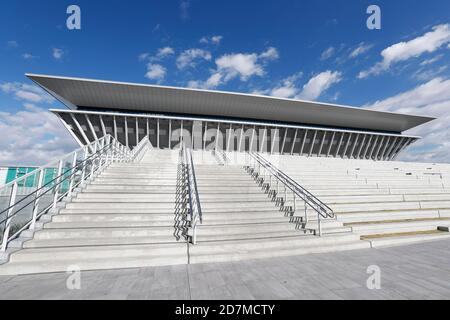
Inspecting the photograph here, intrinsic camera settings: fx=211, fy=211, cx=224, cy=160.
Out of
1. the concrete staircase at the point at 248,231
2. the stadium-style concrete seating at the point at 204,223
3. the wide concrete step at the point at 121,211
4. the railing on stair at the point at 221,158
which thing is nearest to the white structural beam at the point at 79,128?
the railing on stair at the point at 221,158

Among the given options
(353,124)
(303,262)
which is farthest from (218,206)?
(353,124)

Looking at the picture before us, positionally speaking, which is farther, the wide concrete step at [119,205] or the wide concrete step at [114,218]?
the wide concrete step at [119,205]

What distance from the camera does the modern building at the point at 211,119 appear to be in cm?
2847

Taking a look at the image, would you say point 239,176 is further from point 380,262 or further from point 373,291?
point 373,291

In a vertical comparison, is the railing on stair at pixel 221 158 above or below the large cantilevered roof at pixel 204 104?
below

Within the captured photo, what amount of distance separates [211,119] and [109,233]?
90.8 feet

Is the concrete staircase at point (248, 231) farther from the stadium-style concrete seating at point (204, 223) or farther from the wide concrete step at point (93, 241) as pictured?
the wide concrete step at point (93, 241)

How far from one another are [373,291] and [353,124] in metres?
43.3

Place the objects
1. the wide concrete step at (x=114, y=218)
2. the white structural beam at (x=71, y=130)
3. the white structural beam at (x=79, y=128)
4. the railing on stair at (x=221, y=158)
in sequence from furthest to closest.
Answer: the white structural beam at (x=71, y=130)
the white structural beam at (x=79, y=128)
the railing on stair at (x=221, y=158)
the wide concrete step at (x=114, y=218)

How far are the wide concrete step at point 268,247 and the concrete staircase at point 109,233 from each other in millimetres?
489

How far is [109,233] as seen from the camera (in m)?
5.12

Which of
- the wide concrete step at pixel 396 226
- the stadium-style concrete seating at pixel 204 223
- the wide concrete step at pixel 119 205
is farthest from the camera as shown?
the wide concrete step at pixel 396 226

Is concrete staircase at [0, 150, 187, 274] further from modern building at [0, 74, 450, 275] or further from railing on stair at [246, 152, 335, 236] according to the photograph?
railing on stair at [246, 152, 335, 236]
